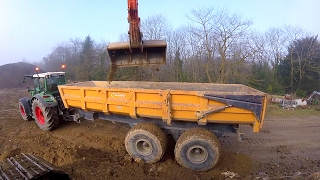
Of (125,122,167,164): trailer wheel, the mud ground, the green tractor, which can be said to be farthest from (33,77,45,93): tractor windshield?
(125,122,167,164): trailer wheel

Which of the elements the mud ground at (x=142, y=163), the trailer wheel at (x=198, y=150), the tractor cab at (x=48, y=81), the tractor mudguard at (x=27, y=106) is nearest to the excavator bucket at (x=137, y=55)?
the mud ground at (x=142, y=163)

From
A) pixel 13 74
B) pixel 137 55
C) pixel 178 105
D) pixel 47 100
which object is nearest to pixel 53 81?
pixel 47 100

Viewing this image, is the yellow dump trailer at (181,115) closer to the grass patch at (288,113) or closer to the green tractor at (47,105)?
the green tractor at (47,105)

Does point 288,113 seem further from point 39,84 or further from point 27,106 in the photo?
point 27,106

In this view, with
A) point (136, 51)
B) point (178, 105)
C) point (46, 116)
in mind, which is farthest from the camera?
point (46, 116)

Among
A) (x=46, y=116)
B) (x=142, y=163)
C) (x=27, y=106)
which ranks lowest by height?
(x=142, y=163)

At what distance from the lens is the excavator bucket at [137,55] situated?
5.54 metres

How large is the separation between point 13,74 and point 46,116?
22.2 m

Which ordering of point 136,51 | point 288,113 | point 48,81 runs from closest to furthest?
point 136,51
point 48,81
point 288,113

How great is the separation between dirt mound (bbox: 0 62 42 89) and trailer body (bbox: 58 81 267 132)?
2000 centimetres

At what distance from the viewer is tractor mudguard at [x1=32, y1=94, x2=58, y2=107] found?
6.62 metres

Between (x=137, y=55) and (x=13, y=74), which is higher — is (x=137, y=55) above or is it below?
above

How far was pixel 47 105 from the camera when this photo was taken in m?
6.57

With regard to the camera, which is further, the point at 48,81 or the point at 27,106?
the point at 27,106
